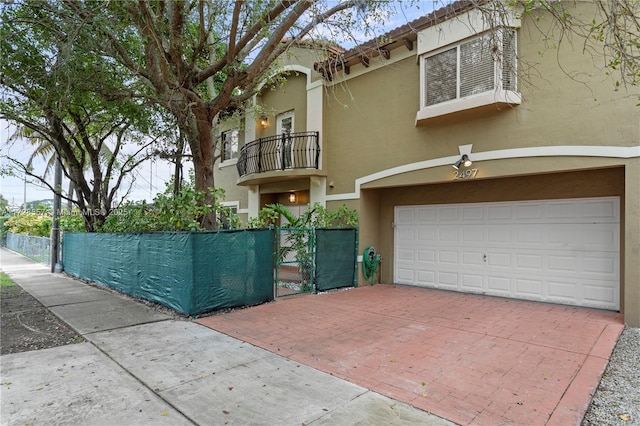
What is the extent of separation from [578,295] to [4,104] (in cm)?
1461

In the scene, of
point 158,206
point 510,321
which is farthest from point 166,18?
point 510,321

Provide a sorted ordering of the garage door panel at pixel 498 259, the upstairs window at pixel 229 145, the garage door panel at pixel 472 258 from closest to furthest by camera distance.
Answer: the garage door panel at pixel 498 259 → the garage door panel at pixel 472 258 → the upstairs window at pixel 229 145

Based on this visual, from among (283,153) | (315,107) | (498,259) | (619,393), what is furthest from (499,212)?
(283,153)

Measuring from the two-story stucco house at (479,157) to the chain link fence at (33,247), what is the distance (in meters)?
11.3

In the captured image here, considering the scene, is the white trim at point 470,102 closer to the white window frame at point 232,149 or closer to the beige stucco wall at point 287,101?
the beige stucco wall at point 287,101

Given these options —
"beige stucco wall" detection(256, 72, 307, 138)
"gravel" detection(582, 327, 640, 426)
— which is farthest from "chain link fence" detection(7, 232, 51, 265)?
"gravel" detection(582, 327, 640, 426)

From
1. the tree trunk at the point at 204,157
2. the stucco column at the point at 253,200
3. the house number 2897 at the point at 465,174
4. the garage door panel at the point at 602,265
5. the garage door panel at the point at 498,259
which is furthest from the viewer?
the stucco column at the point at 253,200

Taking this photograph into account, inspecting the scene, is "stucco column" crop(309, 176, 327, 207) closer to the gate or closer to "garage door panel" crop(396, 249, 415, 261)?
the gate

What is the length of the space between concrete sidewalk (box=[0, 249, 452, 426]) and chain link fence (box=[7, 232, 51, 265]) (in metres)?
13.1

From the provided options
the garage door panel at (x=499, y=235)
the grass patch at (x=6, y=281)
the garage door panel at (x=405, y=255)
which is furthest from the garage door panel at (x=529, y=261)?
the grass patch at (x=6, y=281)

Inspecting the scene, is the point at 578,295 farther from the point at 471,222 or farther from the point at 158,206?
the point at 158,206

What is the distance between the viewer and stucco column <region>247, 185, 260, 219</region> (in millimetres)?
13047

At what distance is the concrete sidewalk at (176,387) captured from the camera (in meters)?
3.22

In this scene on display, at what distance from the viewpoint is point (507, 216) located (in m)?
8.31
